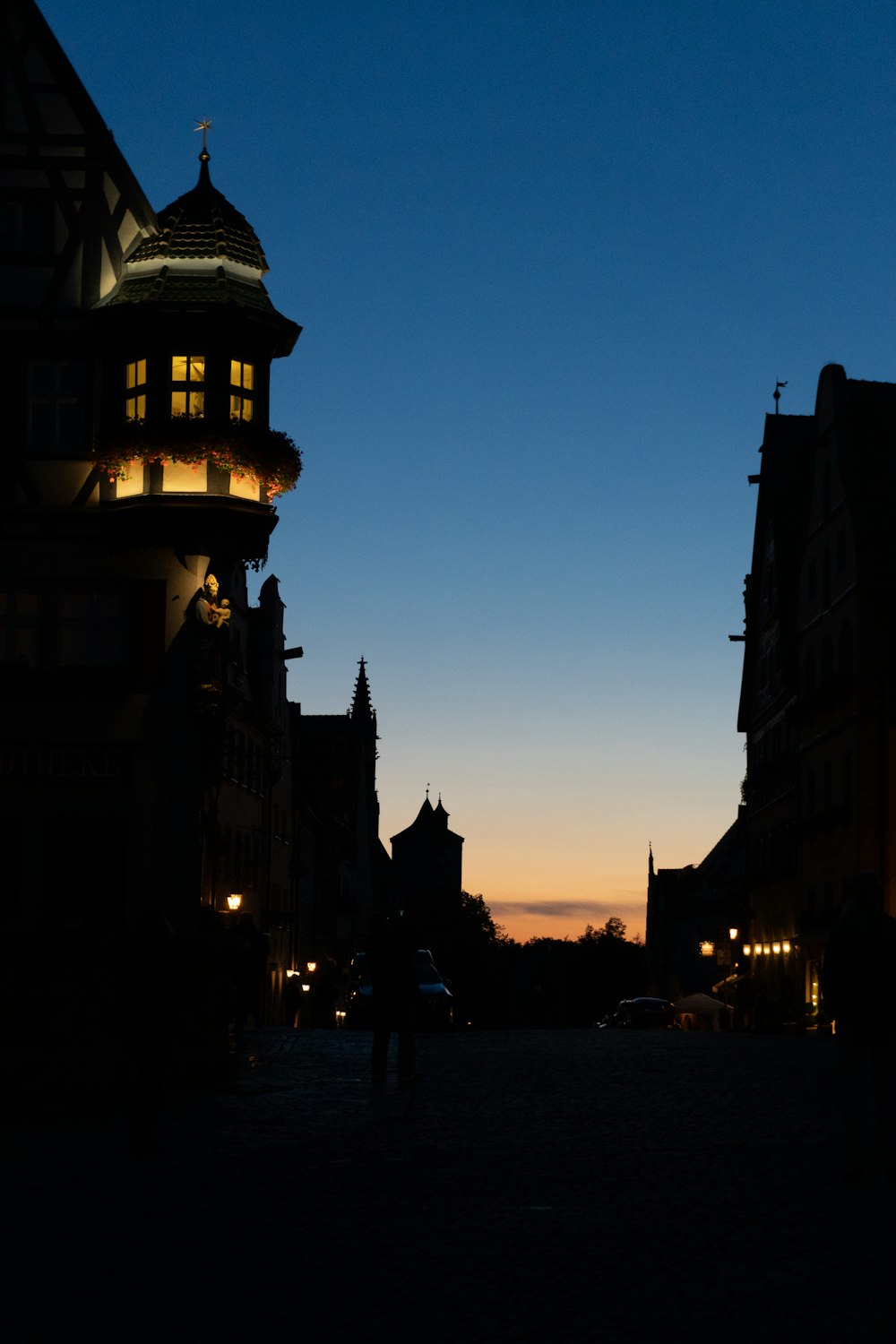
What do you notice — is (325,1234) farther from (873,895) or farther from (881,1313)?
(873,895)

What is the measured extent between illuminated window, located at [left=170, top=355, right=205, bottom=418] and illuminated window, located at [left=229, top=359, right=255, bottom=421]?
0.47 meters

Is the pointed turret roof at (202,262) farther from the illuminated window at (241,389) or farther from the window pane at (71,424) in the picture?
the window pane at (71,424)

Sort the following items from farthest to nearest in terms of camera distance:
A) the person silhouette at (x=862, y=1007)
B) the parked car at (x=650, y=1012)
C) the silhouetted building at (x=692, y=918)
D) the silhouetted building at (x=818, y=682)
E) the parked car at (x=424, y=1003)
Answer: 1. the silhouetted building at (x=692, y=918)
2. the parked car at (x=650, y=1012)
3. the silhouetted building at (x=818, y=682)
4. the parked car at (x=424, y=1003)
5. the person silhouette at (x=862, y=1007)

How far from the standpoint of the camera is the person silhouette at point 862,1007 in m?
12.6

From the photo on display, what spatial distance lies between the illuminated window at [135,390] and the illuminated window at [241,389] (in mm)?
1413

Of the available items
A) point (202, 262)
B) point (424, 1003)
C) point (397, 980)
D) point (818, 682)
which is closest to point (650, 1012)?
point (818, 682)

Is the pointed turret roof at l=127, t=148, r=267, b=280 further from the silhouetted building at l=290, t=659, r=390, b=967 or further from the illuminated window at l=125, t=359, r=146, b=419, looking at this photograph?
the silhouetted building at l=290, t=659, r=390, b=967

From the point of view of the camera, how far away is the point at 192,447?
32406mm

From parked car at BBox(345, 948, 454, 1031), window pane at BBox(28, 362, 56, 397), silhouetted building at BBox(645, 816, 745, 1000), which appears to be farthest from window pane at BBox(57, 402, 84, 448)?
silhouetted building at BBox(645, 816, 745, 1000)

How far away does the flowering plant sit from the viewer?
32.4 metres

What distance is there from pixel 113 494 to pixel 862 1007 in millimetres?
22472

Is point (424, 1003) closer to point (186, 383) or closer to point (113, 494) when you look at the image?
point (113, 494)

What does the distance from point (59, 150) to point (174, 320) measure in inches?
152

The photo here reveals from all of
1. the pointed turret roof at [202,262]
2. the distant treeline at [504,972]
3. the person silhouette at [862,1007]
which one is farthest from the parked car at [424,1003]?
the distant treeline at [504,972]
